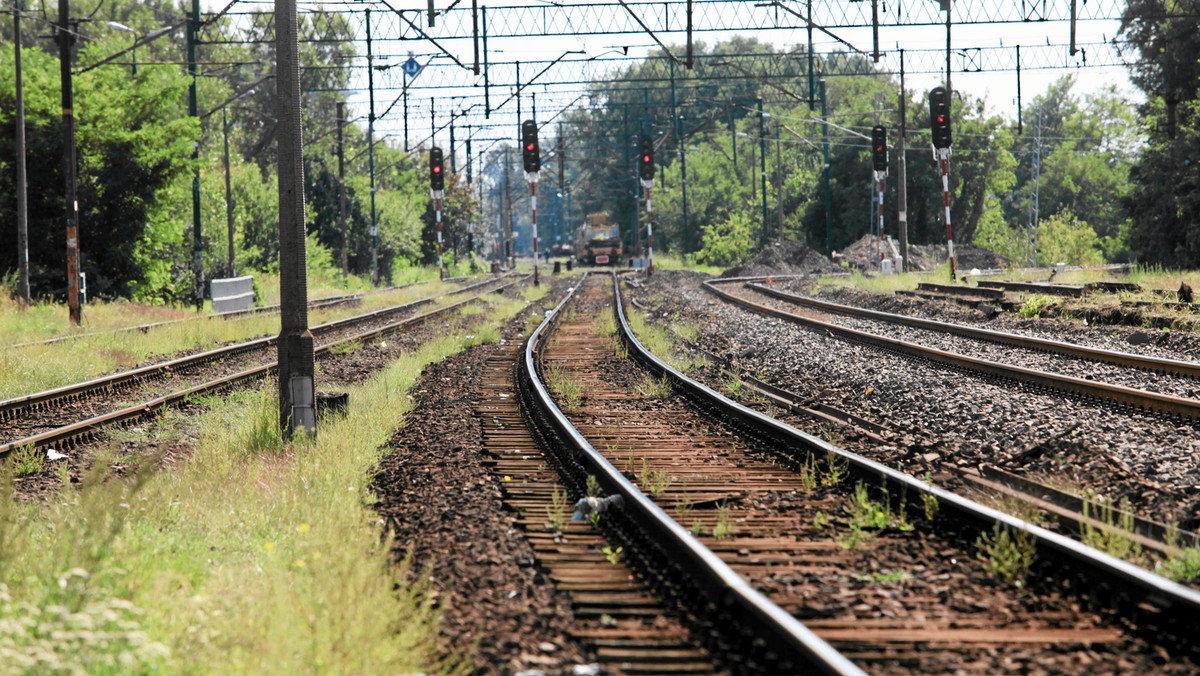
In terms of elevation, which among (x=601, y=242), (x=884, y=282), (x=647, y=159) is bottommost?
(x=884, y=282)

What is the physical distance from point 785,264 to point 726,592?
4817 centimetres

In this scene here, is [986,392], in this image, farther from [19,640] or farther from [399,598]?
[19,640]

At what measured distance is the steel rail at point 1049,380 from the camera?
34.7 feet

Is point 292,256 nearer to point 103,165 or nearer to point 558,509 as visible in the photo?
point 558,509

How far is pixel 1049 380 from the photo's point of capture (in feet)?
42.1

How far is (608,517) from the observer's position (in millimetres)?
7512

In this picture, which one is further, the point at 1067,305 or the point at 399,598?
the point at 1067,305

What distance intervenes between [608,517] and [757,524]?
0.95 metres

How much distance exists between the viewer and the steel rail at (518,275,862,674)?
448 cm

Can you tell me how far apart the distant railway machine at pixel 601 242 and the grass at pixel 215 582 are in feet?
231

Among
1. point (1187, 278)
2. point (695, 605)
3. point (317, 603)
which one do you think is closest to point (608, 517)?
point (695, 605)

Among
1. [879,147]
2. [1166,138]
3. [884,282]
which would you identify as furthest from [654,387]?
[1166,138]

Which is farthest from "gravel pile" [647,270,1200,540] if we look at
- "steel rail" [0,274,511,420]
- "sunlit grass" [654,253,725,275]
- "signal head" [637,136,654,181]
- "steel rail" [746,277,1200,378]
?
"sunlit grass" [654,253,725,275]

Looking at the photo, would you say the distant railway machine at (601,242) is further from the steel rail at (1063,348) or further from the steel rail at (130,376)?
the steel rail at (1063,348)
